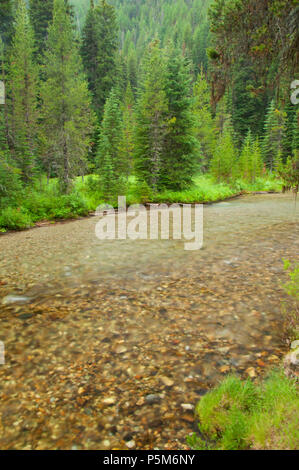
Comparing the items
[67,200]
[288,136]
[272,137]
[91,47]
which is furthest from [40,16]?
[288,136]

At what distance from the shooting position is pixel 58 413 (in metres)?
3.04

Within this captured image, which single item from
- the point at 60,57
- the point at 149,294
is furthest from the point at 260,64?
the point at 60,57

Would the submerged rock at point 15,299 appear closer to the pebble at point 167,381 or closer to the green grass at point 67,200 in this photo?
the pebble at point 167,381

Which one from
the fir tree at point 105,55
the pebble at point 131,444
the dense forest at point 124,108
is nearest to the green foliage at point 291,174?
the dense forest at point 124,108

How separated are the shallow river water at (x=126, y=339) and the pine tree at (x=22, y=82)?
68.0 feet

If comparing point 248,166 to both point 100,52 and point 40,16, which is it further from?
point 40,16

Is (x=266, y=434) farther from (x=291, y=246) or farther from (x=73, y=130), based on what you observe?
(x=73, y=130)

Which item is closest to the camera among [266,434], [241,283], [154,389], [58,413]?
[266,434]

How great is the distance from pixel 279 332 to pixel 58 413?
3385 millimetres

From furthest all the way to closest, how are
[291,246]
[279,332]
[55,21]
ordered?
[55,21] < [291,246] < [279,332]

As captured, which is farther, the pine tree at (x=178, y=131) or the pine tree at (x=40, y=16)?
the pine tree at (x=40, y=16)

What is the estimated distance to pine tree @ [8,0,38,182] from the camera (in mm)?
24344

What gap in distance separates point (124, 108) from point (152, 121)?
1803cm

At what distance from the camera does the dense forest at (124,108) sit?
6.22m
